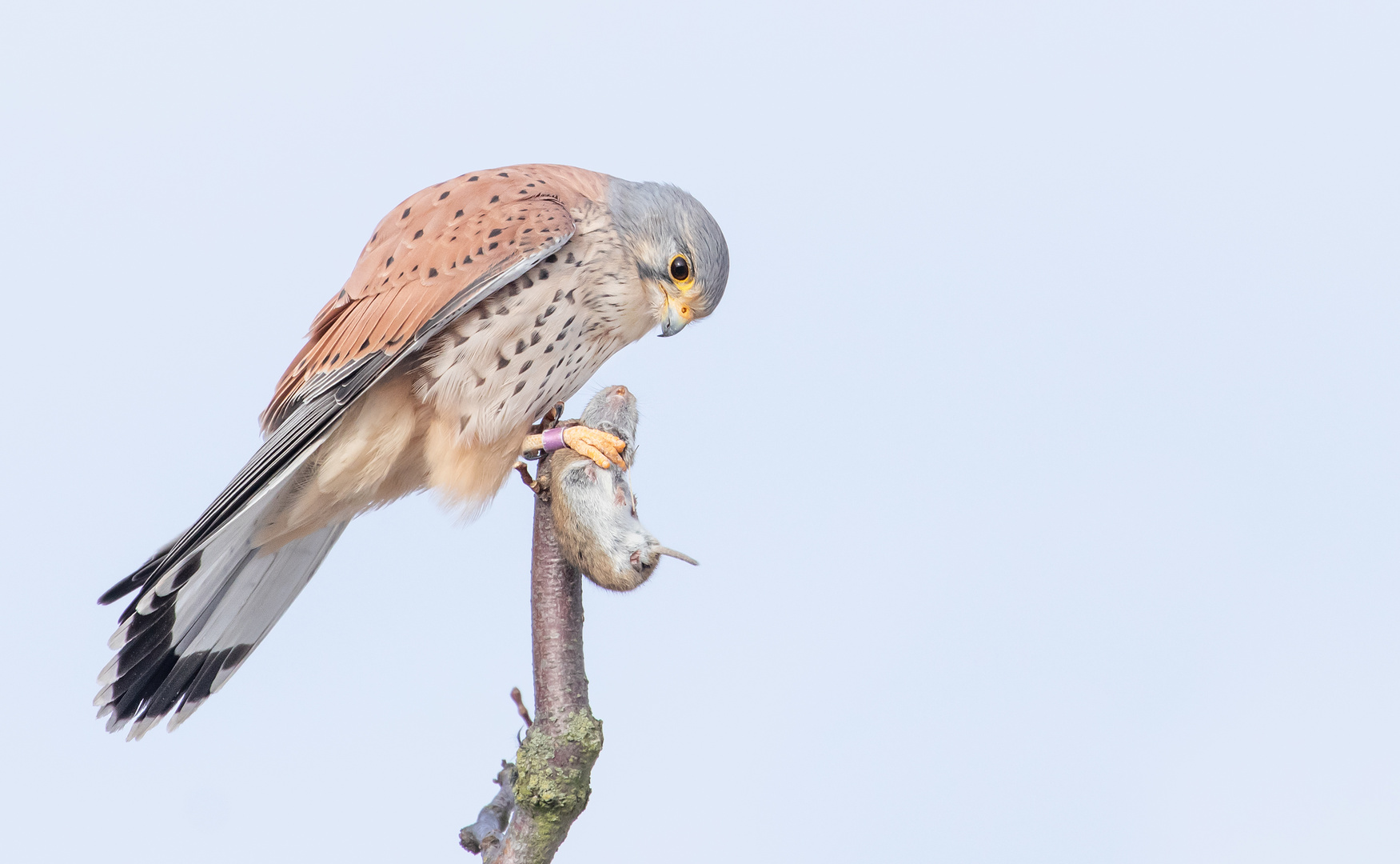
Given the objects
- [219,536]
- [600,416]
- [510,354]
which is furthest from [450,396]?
[219,536]

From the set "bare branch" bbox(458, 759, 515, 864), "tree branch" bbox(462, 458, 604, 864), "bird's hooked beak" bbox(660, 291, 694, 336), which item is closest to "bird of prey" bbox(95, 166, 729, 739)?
"bird's hooked beak" bbox(660, 291, 694, 336)

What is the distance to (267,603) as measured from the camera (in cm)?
272

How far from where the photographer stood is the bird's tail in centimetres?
243

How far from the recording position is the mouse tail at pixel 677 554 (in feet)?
6.91

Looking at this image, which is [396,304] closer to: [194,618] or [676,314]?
[676,314]

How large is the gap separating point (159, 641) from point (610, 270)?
50.5 inches

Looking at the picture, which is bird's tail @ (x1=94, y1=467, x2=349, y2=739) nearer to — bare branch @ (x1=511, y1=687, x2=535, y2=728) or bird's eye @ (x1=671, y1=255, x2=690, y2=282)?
bare branch @ (x1=511, y1=687, x2=535, y2=728)

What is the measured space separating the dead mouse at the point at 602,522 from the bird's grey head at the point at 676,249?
0.35m

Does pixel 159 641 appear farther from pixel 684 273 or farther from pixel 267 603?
pixel 684 273

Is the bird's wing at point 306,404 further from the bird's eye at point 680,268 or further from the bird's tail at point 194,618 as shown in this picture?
the bird's eye at point 680,268

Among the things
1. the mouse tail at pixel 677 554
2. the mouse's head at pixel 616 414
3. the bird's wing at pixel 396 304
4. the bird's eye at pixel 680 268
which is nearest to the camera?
the mouse tail at pixel 677 554

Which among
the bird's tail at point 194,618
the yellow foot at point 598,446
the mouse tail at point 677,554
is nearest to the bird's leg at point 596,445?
the yellow foot at point 598,446

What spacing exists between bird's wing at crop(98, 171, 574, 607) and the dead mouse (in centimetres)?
40

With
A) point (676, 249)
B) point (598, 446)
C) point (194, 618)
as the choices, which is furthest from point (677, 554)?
point (194, 618)
